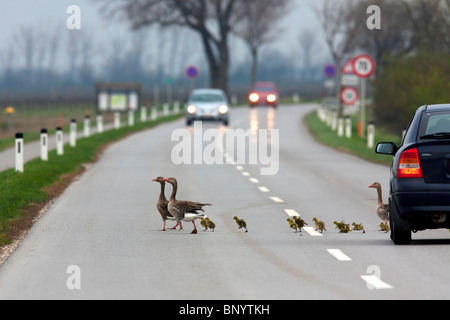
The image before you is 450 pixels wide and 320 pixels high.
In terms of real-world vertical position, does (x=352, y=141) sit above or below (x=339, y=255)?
below

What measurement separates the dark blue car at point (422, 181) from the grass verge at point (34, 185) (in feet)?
14.6

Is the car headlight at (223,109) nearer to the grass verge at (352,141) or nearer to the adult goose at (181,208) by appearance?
the grass verge at (352,141)

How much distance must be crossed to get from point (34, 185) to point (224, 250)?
9.24 metres

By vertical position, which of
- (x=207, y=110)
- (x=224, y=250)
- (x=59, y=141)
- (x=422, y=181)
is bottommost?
(x=224, y=250)

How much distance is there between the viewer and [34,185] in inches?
813

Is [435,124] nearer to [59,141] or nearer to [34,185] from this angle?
[34,185]

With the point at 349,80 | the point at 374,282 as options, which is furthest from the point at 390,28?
the point at 374,282

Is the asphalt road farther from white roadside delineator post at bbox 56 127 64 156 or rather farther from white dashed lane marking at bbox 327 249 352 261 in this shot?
white roadside delineator post at bbox 56 127 64 156

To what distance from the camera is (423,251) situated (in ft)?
39.5

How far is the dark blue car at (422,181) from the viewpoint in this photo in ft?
39.0

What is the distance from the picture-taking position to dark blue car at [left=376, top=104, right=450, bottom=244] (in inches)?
468

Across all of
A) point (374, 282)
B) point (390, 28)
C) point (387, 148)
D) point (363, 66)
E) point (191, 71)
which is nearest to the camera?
point (374, 282)
